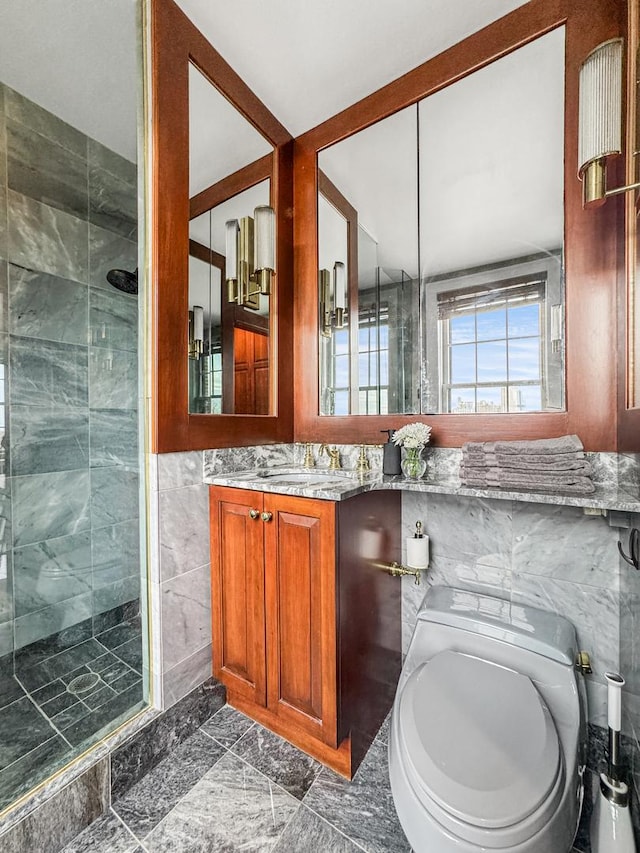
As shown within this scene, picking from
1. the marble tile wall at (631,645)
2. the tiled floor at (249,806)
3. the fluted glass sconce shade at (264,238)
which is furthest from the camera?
the fluted glass sconce shade at (264,238)

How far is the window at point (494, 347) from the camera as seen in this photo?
138 centimetres

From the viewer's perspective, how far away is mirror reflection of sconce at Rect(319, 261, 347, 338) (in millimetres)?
1830

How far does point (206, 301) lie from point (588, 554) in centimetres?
171

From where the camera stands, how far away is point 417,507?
1604 millimetres

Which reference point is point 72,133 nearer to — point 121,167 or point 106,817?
point 121,167

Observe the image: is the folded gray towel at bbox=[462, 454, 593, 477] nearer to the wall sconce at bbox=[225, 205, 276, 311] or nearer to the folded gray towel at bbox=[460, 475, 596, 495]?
the folded gray towel at bbox=[460, 475, 596, 495]

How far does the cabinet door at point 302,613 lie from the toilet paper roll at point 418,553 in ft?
1.52

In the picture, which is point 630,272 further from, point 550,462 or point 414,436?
point 414,436

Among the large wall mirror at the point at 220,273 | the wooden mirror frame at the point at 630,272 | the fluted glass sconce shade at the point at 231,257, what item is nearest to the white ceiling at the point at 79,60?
the large wall mirror at the point at 220,273

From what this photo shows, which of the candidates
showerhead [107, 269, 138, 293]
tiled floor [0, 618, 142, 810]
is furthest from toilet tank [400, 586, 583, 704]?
showerhead [107, 269, 138, 293]

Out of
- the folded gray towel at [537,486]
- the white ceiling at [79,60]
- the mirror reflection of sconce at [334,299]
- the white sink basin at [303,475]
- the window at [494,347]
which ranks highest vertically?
the white ceiling at [79,60]

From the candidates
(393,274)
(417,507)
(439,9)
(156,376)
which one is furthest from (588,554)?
(439,9)

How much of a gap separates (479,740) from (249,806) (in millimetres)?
738

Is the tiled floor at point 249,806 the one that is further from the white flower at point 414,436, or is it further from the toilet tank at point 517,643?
the white flower at point 414,436
